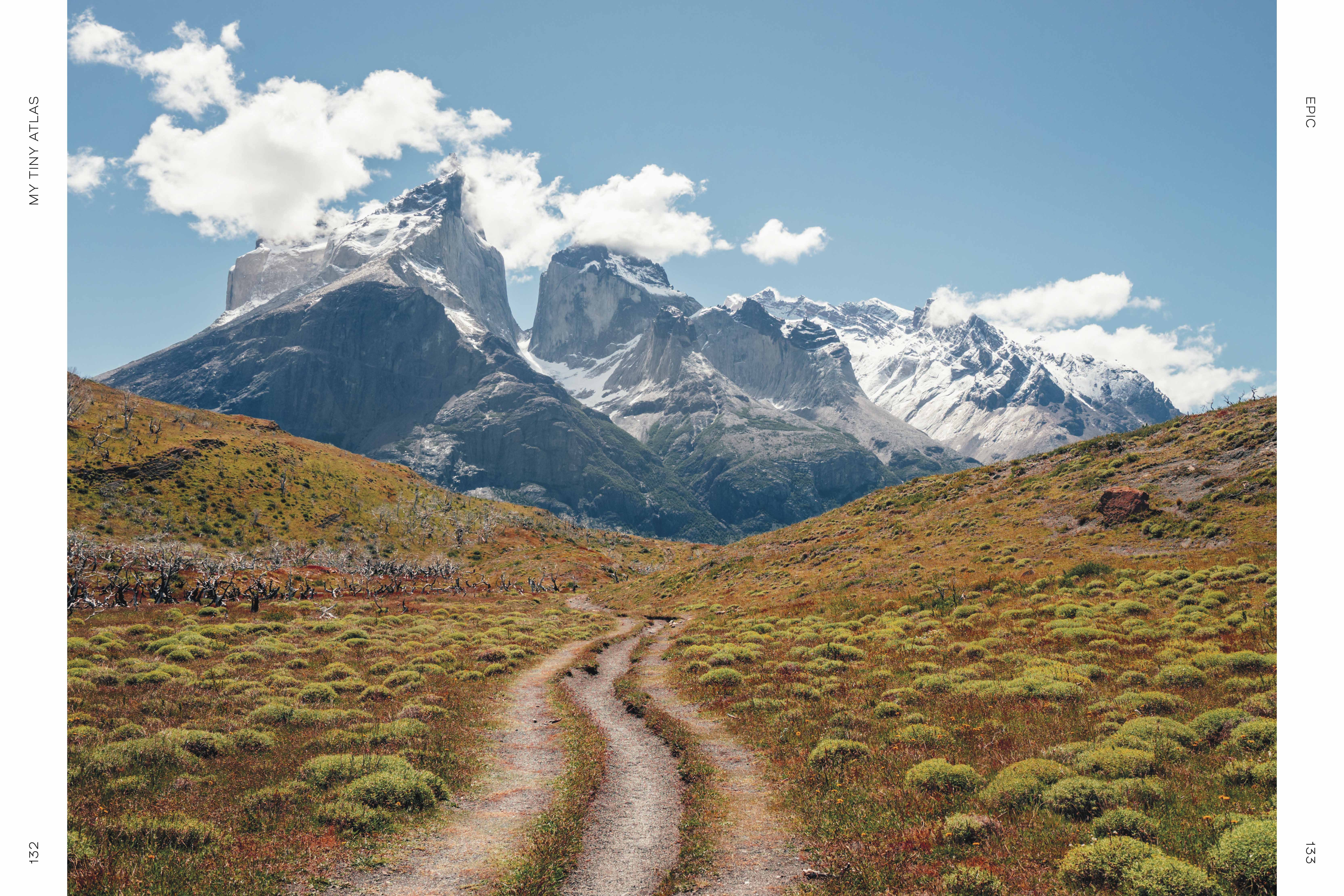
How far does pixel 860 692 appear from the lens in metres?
23.2

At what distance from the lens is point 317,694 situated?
2388 cm

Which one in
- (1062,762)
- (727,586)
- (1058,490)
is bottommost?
(727,586)

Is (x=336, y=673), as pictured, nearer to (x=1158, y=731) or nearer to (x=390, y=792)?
(x=390, y=792)

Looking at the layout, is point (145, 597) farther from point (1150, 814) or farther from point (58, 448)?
point (1150, 814)

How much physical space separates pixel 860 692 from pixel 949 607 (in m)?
17.3

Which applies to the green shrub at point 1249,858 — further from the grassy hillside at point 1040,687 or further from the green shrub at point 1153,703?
the green shrub at point 1153,703

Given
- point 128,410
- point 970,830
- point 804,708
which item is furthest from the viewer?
point 128,410

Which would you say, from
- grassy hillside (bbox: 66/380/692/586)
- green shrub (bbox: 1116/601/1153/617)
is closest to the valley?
green shrub (bbox: 1116/601/1153/617)

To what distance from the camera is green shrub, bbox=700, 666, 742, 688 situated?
27.3 m

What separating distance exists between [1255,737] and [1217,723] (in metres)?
1.18

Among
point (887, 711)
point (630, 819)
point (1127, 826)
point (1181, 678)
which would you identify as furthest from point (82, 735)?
point (1181, 678)

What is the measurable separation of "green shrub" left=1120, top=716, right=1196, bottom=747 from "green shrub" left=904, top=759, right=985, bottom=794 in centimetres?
439

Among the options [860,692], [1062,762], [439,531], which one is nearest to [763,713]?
[860,692]

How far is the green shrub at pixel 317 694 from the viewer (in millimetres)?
23438
